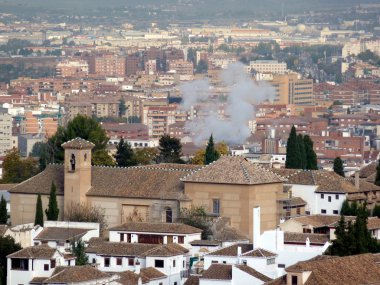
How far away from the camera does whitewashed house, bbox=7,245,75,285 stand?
147 ft

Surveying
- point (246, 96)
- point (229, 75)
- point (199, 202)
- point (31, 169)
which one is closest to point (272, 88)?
point (229, 75)

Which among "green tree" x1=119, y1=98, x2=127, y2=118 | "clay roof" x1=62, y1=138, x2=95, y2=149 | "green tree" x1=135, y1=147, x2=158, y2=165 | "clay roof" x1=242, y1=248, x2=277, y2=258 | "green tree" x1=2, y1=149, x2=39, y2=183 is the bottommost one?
"green tree" x1=119, y1=98, x2=127, y2=118

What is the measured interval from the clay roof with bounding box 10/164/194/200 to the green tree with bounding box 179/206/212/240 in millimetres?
753

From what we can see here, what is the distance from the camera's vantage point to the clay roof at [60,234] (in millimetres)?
50156

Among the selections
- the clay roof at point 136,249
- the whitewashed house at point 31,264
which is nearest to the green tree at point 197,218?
the clay roof at point 136,249

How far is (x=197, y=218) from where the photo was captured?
51688 mm

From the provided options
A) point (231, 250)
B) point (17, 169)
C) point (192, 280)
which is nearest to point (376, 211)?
point (231, 250)

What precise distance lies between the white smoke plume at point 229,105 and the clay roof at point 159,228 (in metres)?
45.1

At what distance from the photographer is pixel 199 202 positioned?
2096 inches

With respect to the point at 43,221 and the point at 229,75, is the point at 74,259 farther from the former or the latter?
the point at 229,75

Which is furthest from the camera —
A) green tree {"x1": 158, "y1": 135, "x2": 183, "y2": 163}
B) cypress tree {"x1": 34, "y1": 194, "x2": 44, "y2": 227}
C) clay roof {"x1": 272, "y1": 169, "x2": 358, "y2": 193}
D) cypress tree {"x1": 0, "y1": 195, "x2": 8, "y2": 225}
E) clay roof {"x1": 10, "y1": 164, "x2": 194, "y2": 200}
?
green tree {"x1": 158, "y1": 135, "x2": 183, "y2": 163}

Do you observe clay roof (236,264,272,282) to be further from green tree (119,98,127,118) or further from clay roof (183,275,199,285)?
green tree (119,98,127,118)

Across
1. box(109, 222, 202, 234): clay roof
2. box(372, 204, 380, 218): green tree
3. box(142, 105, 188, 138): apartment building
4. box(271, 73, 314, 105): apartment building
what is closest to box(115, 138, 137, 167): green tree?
box(372, 204, 380, 218): green tree

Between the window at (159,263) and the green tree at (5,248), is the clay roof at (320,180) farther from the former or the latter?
the window at (159,263)
